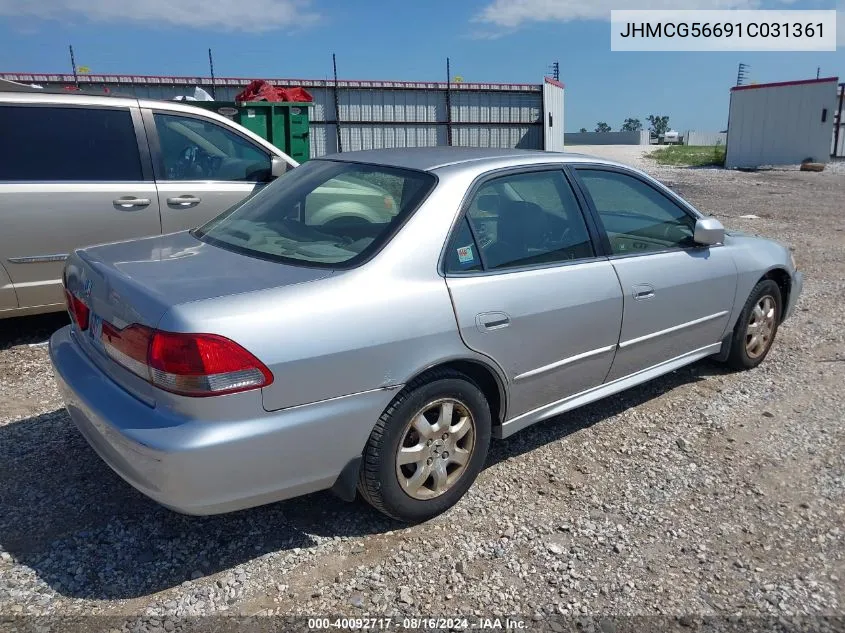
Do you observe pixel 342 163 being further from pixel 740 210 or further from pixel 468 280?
pixel 740 210

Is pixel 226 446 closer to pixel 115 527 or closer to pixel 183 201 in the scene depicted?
pixel 115 527

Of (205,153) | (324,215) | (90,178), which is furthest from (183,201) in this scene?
(324,215)

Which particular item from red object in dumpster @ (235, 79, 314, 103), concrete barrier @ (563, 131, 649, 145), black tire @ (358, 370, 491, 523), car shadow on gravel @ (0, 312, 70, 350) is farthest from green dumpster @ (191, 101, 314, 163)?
concrete barrier @ (563, 131, 649, 145)

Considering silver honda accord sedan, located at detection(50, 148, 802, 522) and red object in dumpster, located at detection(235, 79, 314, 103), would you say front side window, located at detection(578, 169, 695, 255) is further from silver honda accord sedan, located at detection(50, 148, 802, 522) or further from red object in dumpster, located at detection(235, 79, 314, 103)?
red object in dumpster, located at detection(235, 79, 314, 103)

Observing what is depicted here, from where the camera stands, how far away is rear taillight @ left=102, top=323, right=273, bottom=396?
2.40m

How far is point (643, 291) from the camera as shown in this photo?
149 inches

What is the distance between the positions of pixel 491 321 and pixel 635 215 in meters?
1.54

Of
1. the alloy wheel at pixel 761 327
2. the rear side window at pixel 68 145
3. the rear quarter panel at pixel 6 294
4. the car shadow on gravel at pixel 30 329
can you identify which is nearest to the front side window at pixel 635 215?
the alloy wheel at pixel 761 327

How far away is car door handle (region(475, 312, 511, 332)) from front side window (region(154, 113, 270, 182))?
3.29 m

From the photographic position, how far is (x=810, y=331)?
19.5ft

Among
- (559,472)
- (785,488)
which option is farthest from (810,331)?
(559,472)

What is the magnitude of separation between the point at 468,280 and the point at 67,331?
1.86m

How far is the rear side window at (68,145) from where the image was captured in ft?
15.9

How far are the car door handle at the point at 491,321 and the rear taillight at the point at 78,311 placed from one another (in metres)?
1.64
